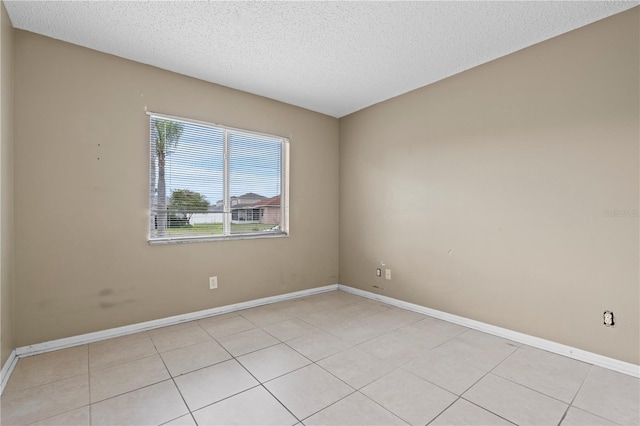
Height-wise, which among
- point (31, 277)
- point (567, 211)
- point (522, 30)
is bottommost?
point (31, 277)

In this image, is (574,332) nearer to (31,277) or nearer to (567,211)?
(567,211)

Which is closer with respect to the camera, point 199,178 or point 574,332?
point 574,332

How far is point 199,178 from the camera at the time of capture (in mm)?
3236

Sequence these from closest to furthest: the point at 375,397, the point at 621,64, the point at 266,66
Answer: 1. the point at 375,397
2. the point at 621,64
3. the point at 266,66

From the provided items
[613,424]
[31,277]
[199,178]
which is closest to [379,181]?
[199,178]

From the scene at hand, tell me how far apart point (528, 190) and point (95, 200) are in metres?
3.67

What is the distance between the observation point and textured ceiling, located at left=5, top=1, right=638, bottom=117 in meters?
2.11

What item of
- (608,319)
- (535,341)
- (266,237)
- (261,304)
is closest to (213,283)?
(261,304)

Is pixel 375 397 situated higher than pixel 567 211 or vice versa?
pixel 567 211

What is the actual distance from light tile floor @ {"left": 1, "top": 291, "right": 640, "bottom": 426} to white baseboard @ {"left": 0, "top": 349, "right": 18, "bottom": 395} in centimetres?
4

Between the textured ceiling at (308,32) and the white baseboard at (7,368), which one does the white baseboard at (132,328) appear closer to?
the white baseboard at (7,368)

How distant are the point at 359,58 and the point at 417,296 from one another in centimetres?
252

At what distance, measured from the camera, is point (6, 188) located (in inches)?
83.7

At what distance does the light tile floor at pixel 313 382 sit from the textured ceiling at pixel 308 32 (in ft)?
8.16
